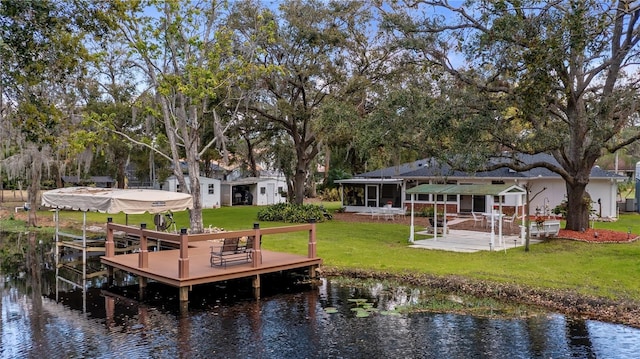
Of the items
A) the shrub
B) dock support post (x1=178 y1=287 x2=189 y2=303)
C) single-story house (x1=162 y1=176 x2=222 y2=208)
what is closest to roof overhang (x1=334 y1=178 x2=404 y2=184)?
the shrub

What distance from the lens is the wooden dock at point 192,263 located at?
33.2 ft

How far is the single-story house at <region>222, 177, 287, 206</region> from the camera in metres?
40.7

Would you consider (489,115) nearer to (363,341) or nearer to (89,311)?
(363,341)

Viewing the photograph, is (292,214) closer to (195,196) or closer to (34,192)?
(195,196)

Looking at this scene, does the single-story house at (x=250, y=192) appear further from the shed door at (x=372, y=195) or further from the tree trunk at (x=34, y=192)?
the tree trunk at (x=34, y=192)

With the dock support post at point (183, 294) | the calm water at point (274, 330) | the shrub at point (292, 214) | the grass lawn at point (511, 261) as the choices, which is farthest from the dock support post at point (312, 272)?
the shrub at point (292, 214)

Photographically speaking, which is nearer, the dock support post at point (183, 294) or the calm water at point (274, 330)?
the calm water at point (274, 330)

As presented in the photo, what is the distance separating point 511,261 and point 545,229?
166 inches

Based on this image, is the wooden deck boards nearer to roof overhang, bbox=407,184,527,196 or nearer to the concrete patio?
the concrete patio

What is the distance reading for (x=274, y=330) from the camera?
8.23m

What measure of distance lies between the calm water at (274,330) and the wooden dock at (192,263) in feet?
1.62

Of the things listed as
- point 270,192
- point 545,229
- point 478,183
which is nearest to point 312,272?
point 545,229

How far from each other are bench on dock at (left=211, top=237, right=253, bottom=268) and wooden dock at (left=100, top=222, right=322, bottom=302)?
20 centimetres

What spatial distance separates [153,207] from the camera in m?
12.8
